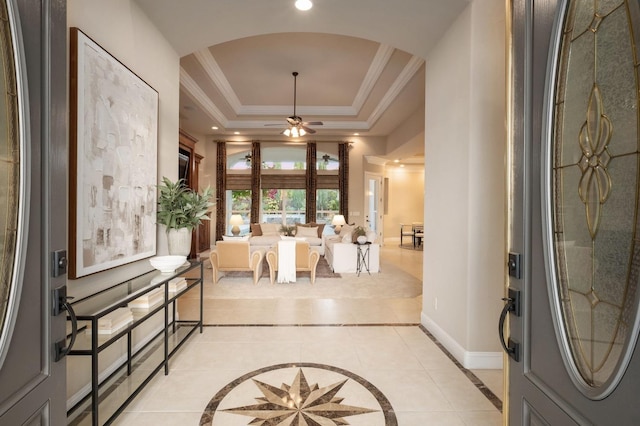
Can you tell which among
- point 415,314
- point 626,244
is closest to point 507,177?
point 626,244

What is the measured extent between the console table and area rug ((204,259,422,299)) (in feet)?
5.23

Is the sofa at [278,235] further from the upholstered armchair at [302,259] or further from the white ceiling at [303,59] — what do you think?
the white ceiling at [303,59]

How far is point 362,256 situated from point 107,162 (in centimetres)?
517

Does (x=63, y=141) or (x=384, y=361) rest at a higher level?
(x=63, y=141)

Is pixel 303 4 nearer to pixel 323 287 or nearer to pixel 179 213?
pixel 179 213

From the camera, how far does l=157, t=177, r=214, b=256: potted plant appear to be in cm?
284

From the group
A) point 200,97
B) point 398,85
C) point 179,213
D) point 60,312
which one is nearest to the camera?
point 60,312

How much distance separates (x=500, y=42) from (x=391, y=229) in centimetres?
1053

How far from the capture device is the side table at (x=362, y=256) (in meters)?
6.57

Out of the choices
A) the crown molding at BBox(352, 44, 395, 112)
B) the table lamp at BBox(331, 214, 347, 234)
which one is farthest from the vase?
the table lamp at BBox(331, 214, 347, 234)

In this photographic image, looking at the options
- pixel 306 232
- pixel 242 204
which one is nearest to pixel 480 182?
pixel 306 232

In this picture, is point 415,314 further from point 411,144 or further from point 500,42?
point 411,144

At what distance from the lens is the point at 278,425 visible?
196cm

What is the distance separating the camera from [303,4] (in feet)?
9.63
